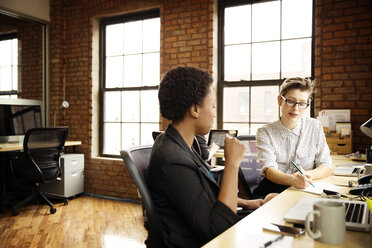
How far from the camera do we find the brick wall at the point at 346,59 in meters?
3.26

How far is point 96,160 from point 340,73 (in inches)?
142

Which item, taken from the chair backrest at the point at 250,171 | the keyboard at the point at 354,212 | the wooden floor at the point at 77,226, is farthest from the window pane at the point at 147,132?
the keyboard at the point at 354,212

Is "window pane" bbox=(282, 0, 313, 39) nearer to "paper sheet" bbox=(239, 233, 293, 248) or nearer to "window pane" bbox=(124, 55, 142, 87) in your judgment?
"window pane" bbox=(124, 55, 142, 87)

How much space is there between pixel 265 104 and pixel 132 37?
7.48 ft

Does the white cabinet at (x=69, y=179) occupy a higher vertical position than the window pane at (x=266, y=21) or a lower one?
lower

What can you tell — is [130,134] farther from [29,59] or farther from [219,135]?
[29,59]

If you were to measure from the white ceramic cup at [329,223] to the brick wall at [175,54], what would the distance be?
9.17 ft

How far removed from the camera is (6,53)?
16.1 feet

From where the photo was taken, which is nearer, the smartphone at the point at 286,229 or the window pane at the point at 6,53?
the smartphone at the point at 286,229

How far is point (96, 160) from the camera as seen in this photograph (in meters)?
4.87

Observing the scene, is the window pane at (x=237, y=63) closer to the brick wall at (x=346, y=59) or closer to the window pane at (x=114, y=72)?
the brick wall at (x=346, y=59)

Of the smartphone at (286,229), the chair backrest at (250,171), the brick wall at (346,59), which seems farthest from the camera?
the brick wall at (346,59)

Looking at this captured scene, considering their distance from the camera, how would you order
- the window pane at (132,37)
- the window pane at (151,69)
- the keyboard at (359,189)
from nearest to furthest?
1. the keyboard at (359,189)
2. the window pane at (151,69)
3. the window pane at (132,37)

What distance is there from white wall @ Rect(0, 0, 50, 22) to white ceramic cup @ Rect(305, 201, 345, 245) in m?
5.04
